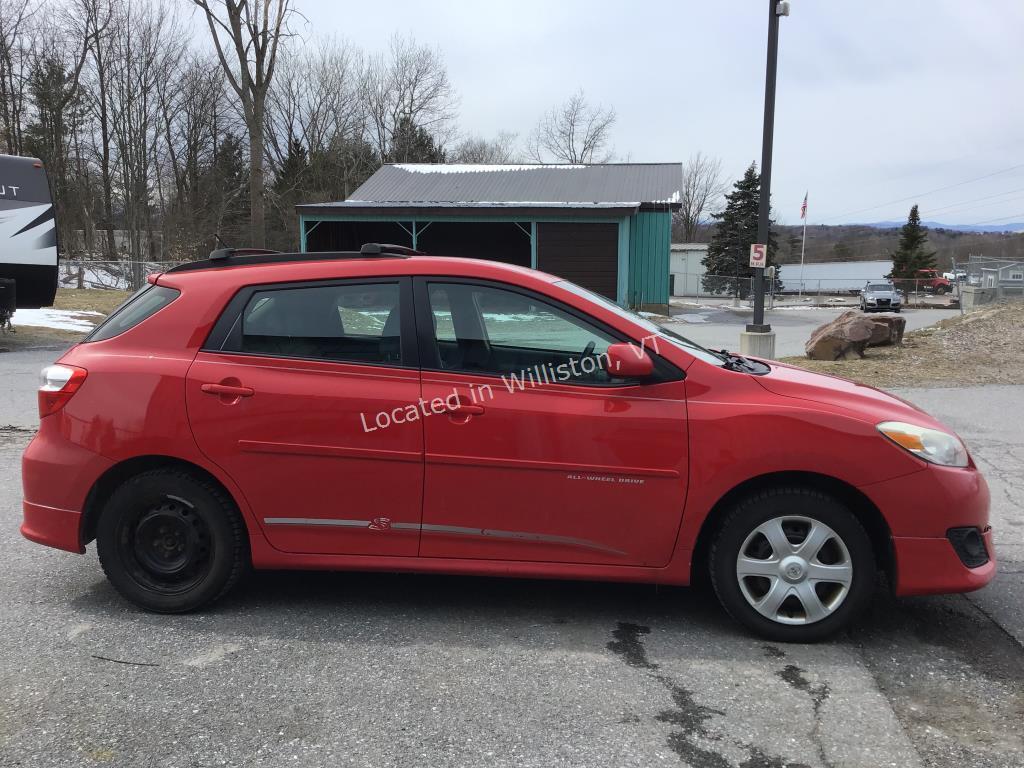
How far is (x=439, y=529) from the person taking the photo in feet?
11.3

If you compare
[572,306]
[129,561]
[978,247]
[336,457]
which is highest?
[978,247]

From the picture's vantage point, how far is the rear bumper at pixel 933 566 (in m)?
3.26

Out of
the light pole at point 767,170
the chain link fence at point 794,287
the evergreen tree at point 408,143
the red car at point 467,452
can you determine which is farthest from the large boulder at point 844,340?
the evergreen tree at point 408,143

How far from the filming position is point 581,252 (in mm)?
27453

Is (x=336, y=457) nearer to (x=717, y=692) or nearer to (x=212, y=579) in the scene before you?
(x=212, y=579)

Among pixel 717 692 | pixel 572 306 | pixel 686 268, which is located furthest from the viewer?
pixel 686 268

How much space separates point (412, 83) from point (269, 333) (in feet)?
185

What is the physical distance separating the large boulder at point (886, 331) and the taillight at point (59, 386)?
12657 mm

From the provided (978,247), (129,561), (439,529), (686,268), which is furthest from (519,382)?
(978,247)

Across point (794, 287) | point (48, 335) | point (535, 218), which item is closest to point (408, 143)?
point (794, 287)

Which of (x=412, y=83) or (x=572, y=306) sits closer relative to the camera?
(x=572, y=306)

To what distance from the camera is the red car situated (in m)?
3.28

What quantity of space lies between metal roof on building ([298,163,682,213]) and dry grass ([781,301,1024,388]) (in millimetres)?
14814

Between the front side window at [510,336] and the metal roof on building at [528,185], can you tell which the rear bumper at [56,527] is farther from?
the metal roof on building at [528,185]
